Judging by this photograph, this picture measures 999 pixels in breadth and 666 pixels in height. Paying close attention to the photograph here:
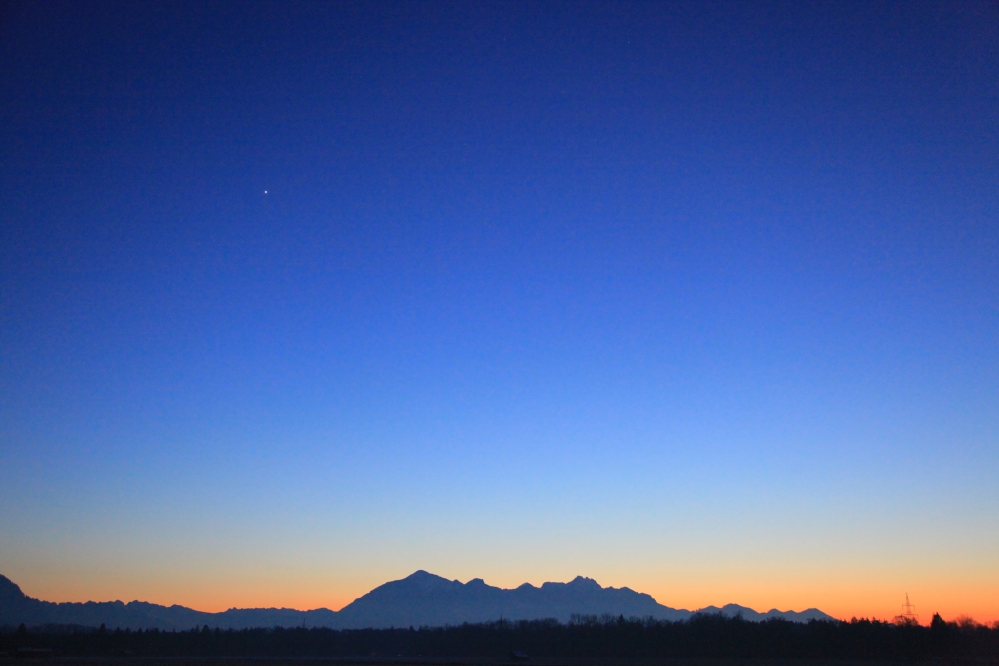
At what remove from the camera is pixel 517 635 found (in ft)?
443

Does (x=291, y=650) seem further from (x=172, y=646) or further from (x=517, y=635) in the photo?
(x=517, y=635)

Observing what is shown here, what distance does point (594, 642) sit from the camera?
400ft

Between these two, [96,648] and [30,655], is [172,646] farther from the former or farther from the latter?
[30,655]

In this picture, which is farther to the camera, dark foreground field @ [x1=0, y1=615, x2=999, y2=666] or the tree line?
the tree line

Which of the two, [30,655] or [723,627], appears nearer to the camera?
[30,655]

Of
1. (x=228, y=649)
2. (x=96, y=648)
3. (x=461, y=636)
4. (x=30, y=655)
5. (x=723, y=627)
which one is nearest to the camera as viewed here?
(x=30, y=655)

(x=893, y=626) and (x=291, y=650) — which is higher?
(x=893, y=626)

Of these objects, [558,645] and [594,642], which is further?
[558,645]

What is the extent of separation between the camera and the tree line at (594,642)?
99875 millimetres

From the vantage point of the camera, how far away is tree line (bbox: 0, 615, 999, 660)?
99.9 m

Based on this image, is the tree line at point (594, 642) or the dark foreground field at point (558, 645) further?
the tree line at point (594, 642)

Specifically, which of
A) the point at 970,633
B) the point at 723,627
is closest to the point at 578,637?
the point at 723,627

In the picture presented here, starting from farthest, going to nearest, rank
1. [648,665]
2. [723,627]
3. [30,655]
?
[723,627] < [30,655] < [648,665]

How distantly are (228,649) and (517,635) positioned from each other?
53.3 metres
